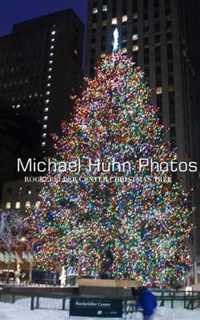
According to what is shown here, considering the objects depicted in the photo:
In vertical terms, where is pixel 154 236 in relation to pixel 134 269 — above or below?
above

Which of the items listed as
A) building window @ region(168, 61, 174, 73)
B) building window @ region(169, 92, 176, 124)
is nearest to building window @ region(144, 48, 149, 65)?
building window @ region(168, 61, 174, 73)

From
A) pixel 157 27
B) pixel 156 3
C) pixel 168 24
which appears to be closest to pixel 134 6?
pixel 156 3

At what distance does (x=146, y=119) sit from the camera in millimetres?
30094

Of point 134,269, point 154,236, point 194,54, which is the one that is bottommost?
point 134,269

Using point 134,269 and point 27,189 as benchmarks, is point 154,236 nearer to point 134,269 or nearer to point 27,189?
point 134,269

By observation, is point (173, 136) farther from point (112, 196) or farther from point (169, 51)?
point (112, 196)

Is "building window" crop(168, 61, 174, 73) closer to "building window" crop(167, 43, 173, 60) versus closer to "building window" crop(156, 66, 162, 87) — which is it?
"building window" crop(167, 43, 173, 60)

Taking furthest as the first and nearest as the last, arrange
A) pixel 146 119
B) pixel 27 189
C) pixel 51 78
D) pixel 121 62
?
pixel 51 78, pixel 27 189, pixel 121 62, pixel 146 119

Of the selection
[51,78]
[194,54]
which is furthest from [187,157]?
[51,78]

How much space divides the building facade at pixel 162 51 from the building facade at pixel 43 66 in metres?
58.1

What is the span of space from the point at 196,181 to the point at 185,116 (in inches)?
599

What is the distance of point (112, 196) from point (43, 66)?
438 ft

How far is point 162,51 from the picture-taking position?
83.7 meters

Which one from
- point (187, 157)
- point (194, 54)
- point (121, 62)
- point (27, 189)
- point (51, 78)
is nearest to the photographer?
point (121, 62)
